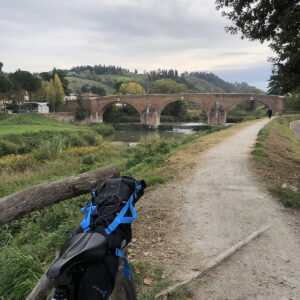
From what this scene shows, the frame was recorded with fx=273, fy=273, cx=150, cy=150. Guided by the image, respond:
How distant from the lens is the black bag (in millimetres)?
1521

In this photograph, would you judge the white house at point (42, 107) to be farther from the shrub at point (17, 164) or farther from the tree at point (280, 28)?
the tree at point (280, 28)

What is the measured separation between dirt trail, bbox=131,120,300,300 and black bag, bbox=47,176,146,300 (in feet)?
3.48

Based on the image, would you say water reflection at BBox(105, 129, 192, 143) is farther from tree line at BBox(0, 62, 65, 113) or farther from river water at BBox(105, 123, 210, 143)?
tree line at BBox(0, 62, 65, 113)

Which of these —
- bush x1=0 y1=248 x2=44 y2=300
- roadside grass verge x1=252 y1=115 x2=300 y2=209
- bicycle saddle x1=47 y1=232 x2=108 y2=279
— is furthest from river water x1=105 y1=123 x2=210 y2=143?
bicycle saddle x1=47 y1=232 x2=108 y2=279

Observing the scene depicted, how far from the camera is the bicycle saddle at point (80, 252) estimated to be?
1.48 m

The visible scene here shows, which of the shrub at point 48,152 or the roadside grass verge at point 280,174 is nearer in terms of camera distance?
the roadside grass verge at point 280,174

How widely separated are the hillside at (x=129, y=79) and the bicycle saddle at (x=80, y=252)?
236 feet

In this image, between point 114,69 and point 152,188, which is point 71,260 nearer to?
point 152,188

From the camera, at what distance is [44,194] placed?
3365 mm

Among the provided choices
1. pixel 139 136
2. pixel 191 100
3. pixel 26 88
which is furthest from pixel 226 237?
pixel 191 100

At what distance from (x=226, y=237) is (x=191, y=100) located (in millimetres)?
43462

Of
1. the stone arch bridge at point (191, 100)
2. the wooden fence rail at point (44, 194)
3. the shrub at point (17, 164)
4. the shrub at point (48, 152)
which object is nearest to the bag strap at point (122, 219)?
the wooden fence rail at point (44, 194)

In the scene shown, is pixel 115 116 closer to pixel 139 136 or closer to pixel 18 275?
pixel 139 136

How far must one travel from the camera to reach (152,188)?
5.62m
